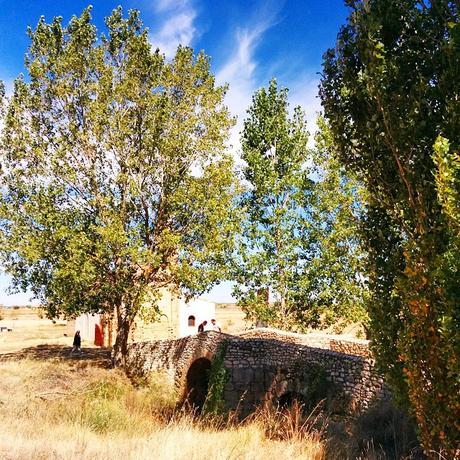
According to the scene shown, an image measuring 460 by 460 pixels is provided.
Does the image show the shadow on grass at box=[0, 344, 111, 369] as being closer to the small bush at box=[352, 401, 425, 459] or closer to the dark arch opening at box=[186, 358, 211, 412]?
the dark arch opening at box=[186, 358, 211, 412]

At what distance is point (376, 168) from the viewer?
786 centimetres

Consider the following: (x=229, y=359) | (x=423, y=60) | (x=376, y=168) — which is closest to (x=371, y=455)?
(x=376, y=168)

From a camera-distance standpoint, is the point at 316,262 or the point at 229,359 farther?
the point at 316,262

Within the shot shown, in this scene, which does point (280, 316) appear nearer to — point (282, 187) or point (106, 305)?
point (282, 187)

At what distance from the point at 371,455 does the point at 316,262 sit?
15.6 m

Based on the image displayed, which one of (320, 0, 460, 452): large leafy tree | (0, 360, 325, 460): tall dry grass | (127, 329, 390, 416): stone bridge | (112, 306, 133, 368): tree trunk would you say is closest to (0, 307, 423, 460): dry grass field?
(0, 360, 325, 460): tall dry grass

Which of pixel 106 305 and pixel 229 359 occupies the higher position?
pixel 106 305

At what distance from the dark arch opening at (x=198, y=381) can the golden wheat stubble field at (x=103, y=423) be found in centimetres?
107

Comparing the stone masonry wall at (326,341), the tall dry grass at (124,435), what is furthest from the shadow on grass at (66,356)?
the stone masonry wall at (326,341)

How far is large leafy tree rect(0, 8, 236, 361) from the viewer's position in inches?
756

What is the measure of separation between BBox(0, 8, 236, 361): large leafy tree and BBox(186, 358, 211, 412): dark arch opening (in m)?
3.31

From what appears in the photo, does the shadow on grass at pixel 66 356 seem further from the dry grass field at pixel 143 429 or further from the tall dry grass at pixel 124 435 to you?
the tall dry grass at pixel 124 435

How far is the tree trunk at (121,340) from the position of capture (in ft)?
68.5

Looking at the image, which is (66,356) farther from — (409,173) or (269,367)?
(409,173)
